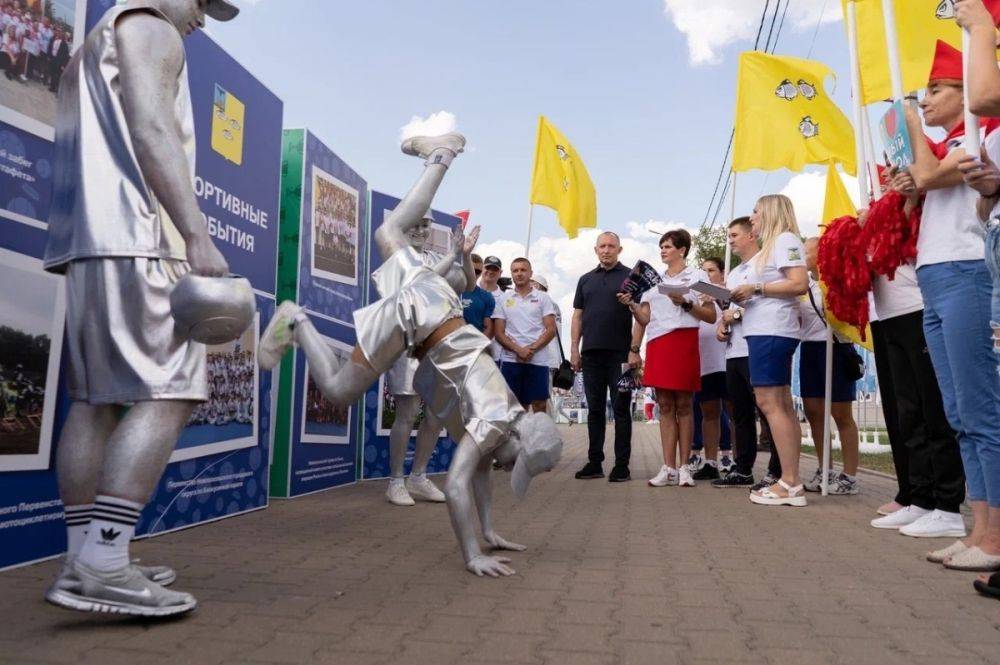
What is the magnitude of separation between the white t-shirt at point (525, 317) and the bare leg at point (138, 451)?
6.00 metres

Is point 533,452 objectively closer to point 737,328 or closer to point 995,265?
point 995,265

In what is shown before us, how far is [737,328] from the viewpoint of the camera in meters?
6.75

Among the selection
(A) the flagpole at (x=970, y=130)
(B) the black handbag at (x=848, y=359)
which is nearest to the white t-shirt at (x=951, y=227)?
(A) the flagpole at (x=970, y=130)

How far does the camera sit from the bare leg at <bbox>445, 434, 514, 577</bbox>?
126 inches

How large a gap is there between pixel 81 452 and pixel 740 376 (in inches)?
221

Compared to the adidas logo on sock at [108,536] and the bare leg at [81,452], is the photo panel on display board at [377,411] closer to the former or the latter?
the bare leg at [81,452]

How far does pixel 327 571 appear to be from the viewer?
326 cm

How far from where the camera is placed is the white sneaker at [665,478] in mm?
6895

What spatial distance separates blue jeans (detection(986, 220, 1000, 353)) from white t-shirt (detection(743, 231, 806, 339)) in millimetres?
2849

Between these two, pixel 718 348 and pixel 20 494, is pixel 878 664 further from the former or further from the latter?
pixel 718 348

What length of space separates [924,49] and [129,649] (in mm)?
5346

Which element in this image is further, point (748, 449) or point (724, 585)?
point (748, 449)

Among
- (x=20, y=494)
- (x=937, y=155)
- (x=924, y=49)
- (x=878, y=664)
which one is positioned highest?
(x=924, y=49)

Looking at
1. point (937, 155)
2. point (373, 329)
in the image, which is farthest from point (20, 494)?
point (937, 155)
